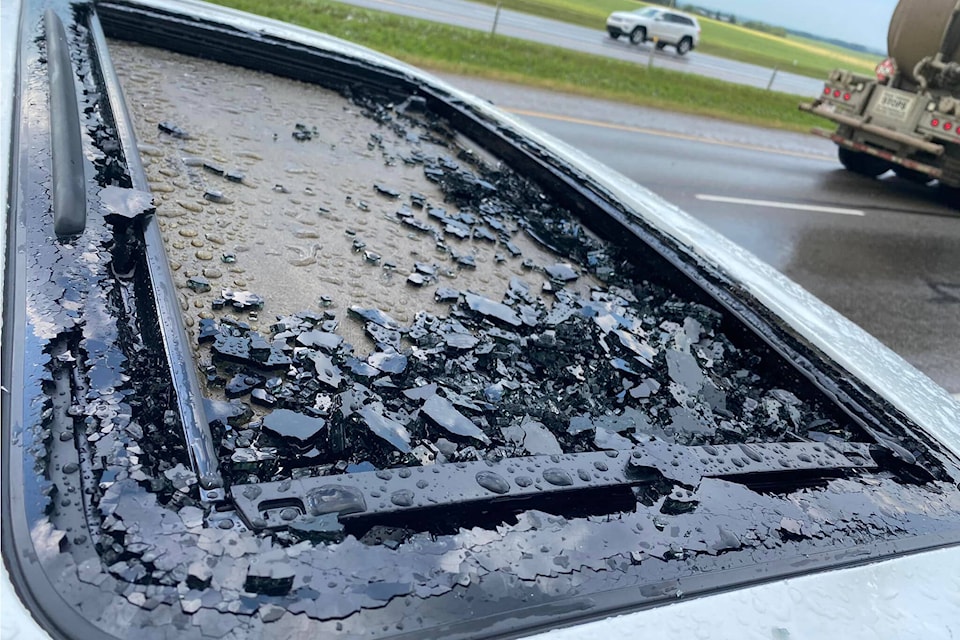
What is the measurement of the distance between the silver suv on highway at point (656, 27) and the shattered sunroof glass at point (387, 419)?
25.5 metres

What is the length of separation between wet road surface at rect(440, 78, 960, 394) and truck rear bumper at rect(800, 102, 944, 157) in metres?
0.89

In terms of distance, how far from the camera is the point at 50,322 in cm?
97

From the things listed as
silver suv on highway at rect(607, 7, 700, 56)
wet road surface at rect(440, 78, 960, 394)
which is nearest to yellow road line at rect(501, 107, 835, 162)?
wet road surface at rect(440, 78, 960, 394)

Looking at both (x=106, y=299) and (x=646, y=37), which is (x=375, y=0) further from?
(x=106, y=299)

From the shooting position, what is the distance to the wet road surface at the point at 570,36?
1927 cm

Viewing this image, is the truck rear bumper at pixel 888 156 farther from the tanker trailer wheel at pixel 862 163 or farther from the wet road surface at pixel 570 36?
the wet road surface at pixel 570 36

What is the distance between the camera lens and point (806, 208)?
9180 millimetres

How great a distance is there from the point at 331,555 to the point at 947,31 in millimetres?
11723

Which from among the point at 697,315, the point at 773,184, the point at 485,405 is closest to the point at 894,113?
the point at 773,184

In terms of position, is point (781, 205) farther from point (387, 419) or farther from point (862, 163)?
point (387, 419)

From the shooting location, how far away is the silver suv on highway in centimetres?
2486

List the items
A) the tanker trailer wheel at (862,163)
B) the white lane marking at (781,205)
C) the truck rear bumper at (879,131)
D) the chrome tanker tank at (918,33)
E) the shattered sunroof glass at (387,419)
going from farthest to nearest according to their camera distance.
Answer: the tanker trailer wheel at (862,163) → the truck rear bumper at (879,131) → the chrome tanker tank at (918,33) → the white lane marking at (781,205) → the shattered sunroof glass at (387,419)

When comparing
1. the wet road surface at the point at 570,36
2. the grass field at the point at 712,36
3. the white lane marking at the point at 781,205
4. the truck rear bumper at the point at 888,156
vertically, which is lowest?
the white lane marking at the point at 781,205

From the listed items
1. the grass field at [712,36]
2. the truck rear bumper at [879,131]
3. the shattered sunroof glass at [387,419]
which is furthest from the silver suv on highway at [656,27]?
the shattered sunroof glass at [387,419]
